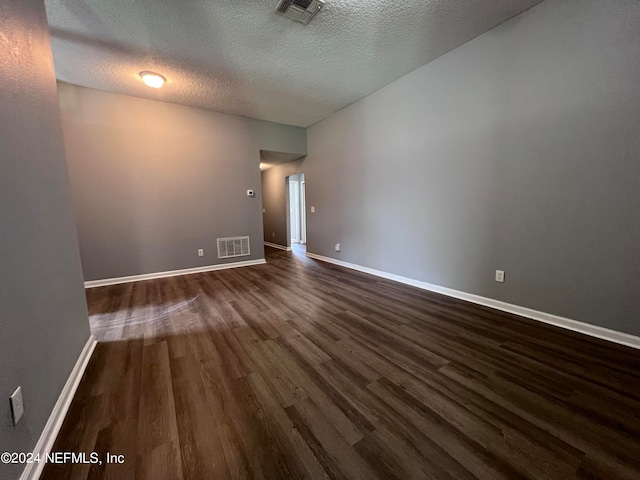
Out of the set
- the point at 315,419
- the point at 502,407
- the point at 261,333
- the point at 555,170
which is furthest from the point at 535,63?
the point at 261,333

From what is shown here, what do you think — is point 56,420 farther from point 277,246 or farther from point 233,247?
point 277,246

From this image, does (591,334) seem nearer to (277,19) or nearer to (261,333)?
(261,333)

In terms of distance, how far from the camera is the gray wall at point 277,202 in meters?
6.36

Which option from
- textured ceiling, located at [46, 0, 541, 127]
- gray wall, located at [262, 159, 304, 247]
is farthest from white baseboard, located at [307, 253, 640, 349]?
gray wall, located at [262, 159, 304, 247]

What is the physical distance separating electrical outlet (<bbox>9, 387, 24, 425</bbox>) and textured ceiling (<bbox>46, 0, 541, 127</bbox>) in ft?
9.20

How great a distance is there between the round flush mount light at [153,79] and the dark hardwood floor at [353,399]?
2934 mm

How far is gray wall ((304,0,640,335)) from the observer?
184 cm

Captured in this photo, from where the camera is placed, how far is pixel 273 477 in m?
0.98

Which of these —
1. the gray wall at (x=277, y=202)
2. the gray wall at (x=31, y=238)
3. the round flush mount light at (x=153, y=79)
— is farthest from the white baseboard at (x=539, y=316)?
the round flush mount light at (x=153, y=79)

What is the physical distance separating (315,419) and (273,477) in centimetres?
33

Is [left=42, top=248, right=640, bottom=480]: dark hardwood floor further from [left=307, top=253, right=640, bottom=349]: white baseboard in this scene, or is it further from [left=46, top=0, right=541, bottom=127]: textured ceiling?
[left=46, top=0, right=541, bottom=127]: textured ceiling

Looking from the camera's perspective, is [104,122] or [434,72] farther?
[104,122]

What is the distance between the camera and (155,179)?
13.1 feet

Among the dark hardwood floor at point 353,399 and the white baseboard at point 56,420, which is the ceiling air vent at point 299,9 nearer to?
the dark hardwood floor at point 353,399
